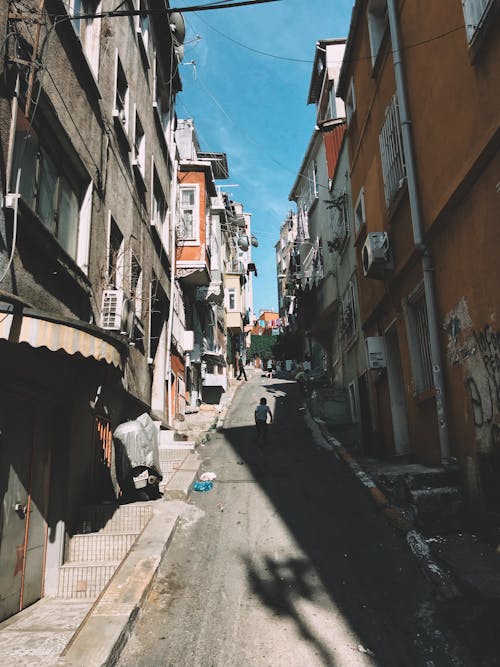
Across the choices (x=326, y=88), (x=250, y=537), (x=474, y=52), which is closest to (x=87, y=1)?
(x=474, y=52)

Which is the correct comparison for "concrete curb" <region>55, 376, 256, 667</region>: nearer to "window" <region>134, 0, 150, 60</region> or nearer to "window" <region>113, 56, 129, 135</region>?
"window" <region>113, 56, 129, 135</region>

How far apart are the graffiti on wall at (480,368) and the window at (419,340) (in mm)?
1534

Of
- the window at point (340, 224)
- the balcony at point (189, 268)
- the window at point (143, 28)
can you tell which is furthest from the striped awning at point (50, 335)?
the balcony at point (189, 268)

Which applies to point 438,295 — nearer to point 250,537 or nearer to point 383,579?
point 383,579

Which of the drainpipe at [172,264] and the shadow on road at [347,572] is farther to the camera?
the drainpipe at [172,264]

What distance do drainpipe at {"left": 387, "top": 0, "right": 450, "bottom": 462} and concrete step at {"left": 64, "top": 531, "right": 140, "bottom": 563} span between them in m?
4.41

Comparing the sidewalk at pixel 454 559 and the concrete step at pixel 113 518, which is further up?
the concrete step at pixel 113 518

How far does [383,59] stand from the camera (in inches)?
377

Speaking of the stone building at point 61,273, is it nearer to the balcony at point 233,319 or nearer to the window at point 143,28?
the window at point 143,28

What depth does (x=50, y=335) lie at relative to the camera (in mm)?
4633

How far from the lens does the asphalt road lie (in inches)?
171

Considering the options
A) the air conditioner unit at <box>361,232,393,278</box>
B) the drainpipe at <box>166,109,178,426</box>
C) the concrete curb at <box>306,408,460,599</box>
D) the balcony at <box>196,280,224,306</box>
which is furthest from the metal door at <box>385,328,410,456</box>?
the balcony at <box>196,280,224,306</box>

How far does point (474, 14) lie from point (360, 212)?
7187 mm

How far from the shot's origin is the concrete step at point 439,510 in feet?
19.9
